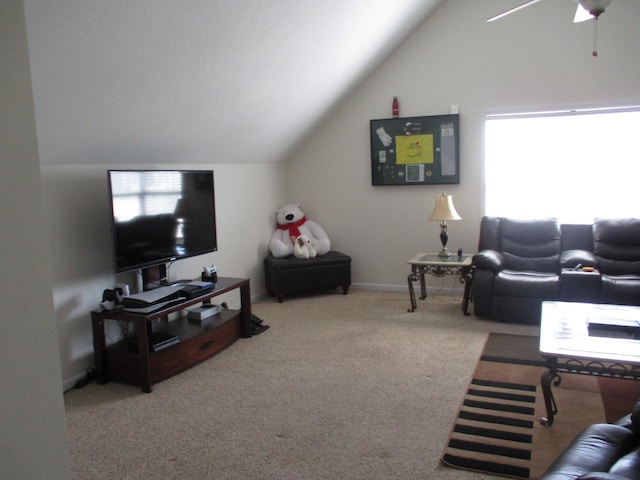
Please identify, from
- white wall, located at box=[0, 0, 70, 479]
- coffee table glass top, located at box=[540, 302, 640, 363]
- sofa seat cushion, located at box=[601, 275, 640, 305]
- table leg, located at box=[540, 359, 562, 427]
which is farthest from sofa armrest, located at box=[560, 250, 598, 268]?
white wall, located at box=[0, 0, 70, 479]

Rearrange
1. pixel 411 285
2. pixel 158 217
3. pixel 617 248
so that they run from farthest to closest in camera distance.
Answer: pixel 411 285 → pixel 617 248 → pixel 158 217

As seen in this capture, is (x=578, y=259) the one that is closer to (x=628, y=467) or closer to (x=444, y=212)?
(x=444, y=212)

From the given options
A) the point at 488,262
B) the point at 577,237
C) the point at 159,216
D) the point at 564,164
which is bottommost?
the point at 488,262

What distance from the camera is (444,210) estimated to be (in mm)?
4855

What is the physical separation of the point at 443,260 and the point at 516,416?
2210 millimetres

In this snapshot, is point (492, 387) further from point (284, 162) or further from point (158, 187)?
point (284, 162)

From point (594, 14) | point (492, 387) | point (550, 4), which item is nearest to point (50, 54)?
point (594, 14)

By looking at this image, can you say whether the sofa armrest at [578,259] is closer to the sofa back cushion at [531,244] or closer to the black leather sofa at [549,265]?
the black leather sofa at [549,265]

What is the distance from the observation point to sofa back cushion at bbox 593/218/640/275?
4359 millimetres

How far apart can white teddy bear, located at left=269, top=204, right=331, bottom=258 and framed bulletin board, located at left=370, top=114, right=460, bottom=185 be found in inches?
33.4

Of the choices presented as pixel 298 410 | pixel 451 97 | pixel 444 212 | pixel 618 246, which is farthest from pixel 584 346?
pixel 451 97

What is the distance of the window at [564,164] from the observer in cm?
479

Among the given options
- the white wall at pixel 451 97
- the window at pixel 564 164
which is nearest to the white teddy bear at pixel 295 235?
the white wall at pixel 451 97

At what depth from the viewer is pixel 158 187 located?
362cm
